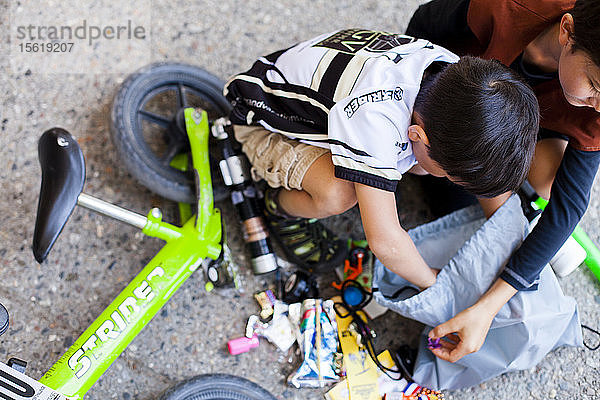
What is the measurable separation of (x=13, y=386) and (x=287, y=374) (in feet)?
1.81

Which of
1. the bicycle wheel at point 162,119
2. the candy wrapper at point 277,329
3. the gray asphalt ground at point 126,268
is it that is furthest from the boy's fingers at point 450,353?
the bicycle wheel at point 162,119

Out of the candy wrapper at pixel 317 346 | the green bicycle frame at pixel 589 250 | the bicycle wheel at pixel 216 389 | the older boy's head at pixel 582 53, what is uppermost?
the older boy's head at pixel 582 53

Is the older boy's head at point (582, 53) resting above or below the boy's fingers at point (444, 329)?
above

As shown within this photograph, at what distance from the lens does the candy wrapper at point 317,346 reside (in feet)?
3.83

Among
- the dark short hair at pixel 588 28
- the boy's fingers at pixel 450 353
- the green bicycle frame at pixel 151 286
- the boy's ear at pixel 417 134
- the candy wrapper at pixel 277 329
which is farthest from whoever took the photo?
the candy wrapper at pixel 277 329

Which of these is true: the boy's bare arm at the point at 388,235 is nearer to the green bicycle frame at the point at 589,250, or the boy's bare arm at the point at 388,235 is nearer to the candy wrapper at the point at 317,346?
the candy wrapper at the point at 317,346

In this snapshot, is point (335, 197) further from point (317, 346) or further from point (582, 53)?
point (582, 53)

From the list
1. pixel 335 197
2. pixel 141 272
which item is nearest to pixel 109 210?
pixel 141 272

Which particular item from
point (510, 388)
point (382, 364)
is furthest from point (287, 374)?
point (510, 388)

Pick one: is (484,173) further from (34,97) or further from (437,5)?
(34,97)

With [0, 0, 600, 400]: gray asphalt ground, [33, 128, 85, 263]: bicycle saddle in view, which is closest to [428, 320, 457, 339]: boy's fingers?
[0, 0, 600, 400]: gray asphalt ground

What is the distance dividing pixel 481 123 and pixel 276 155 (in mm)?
430

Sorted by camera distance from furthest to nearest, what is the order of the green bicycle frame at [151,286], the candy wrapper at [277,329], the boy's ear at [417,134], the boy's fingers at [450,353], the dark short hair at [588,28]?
the candy wrapper at [277,329] < the boy's fingers at [450,353] < the green bicycle frame at [151,286] < the boy's ear at [417,134] < the dark short hair at [588,28]

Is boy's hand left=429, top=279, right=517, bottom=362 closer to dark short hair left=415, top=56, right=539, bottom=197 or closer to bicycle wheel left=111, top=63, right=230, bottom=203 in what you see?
dark short hair left=415, top=56, right=539, bottom=197
